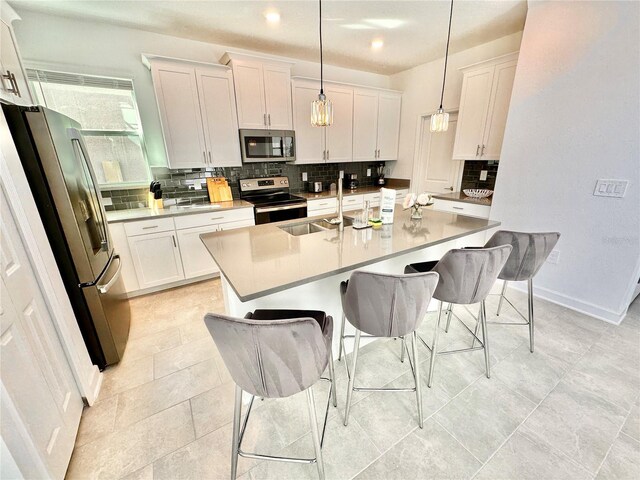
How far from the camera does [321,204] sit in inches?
152

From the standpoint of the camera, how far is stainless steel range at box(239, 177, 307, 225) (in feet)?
11.1

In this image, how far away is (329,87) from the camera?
12.3ft

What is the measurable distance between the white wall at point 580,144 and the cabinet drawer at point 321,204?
2.14 metres

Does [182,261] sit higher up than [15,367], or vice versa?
[15,367]

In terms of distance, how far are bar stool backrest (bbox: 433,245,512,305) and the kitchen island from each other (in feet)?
0.71

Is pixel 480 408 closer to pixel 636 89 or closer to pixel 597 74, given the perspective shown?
pixel 636 89

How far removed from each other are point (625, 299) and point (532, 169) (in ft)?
4.52

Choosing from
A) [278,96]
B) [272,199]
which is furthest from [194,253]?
[278,96]

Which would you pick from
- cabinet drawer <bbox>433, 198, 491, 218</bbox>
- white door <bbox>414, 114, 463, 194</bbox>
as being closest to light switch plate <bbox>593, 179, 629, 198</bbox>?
cabinet drawer <bbox>433, 198, 491, 218</bbox>

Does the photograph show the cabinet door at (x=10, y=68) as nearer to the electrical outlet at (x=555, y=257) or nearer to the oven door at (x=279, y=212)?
the oven door at (x=279, y=212)

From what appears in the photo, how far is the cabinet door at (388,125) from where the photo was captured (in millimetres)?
4320

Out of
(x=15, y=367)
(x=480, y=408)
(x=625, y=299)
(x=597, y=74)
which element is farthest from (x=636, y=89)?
(x=15, y=367)

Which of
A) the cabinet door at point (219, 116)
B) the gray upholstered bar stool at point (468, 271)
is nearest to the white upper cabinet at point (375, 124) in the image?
the cabinet door at point (219, 116)

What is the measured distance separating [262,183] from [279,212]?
1.94ft
